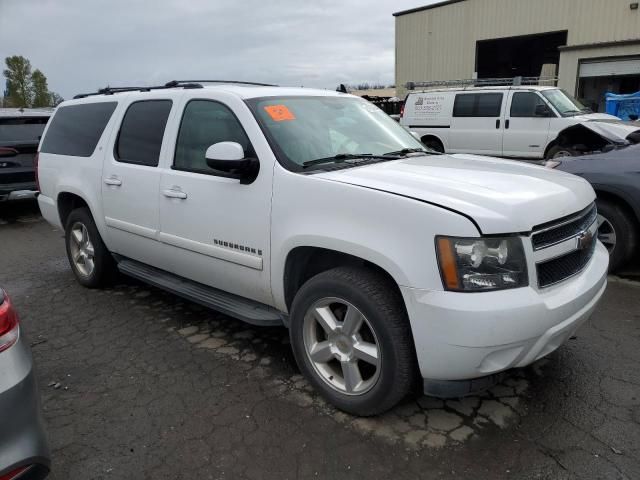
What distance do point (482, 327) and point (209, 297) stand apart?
6.63 ft

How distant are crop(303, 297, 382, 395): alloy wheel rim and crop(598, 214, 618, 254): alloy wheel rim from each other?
3129 millimetres

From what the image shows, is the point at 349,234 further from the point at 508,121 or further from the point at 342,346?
the point at 508,121

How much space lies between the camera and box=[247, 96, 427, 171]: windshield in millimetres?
3201

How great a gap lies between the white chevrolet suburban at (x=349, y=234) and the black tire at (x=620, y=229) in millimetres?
1754

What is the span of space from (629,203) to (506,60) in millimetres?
A: 26924

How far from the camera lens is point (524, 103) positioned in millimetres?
11258

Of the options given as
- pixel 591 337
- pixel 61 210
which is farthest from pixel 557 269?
pixel 61 210

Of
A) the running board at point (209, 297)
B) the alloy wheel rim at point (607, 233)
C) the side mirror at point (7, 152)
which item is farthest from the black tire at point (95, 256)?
the alloy wheel rim at point (607, 233)

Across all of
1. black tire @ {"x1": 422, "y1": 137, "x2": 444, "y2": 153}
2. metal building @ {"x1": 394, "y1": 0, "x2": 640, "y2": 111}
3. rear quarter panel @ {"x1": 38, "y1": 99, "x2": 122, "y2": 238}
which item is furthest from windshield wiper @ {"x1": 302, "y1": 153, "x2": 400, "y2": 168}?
metal building @ {"x1": 394, "y1": 0, "x2": 640, "y2": 111}

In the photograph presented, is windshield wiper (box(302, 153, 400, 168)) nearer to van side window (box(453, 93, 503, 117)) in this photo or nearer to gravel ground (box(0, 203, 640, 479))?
gravel ground (box(0, 203, 640, 479))

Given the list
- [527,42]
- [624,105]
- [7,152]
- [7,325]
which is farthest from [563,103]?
[527,42]

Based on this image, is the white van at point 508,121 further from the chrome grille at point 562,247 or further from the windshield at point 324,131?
the chrome grille at point 562,247

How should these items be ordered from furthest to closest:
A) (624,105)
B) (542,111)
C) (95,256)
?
1. (624,105)
2. (542,111)
3. (95,256)

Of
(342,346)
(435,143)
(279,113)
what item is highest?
(279,113)
